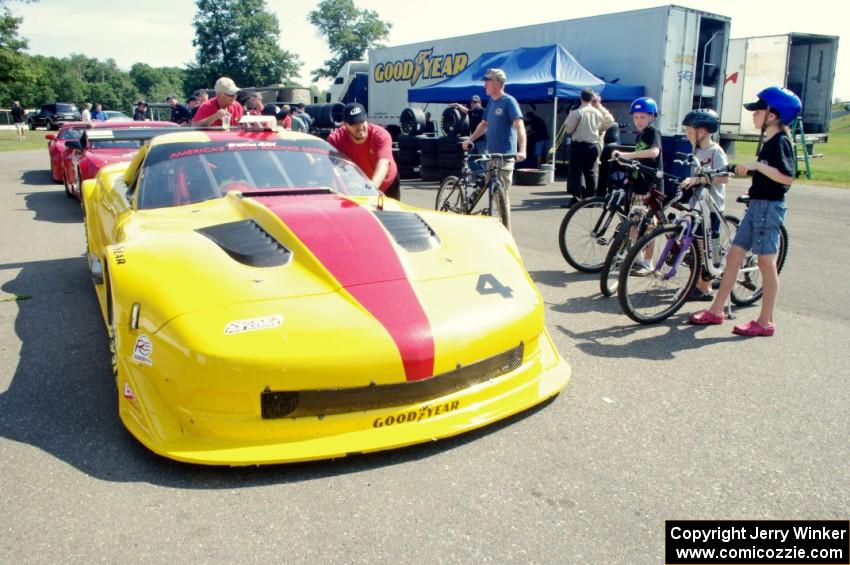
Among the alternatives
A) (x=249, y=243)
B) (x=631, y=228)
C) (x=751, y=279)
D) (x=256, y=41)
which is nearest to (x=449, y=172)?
(x=631, y=228)

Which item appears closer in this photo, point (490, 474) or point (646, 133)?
point (490, 474)

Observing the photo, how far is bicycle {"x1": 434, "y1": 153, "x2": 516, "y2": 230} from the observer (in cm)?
740

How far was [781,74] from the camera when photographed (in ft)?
61.2

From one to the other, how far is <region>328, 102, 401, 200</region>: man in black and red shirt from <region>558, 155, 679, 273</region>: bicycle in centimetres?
171

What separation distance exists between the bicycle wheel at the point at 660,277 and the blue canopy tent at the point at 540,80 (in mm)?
10272

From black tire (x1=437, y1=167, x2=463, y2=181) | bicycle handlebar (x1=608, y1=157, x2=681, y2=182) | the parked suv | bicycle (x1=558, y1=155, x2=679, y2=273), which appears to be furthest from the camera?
the parked suv

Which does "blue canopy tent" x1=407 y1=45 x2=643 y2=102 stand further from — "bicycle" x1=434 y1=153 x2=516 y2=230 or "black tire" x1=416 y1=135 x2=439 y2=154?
"bicycle" x1=434 y1=153 x2=516 y2=230

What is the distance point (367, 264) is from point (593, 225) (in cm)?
382

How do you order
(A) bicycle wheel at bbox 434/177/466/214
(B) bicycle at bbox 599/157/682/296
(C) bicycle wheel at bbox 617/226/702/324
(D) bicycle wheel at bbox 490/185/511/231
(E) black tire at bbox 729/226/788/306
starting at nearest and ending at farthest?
(C) bicycle wheel at bbox 617/226/702/324 < (B) bicycle at bbox 599/157/682/296 < (E) black tire at bbox 729/226/788/306 < (D) bicycle wheel at bbox 490/185/511/231 < (A) bicycle wheel at bbox 434/177/466/214

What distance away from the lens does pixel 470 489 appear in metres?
2.62

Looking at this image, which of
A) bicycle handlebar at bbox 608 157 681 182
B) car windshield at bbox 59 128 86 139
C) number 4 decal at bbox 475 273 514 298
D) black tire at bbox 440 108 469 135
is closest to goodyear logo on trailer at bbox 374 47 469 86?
black tire at bbox 440 108 469 135

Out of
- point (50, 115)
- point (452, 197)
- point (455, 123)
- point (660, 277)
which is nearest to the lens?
point (660, 277)

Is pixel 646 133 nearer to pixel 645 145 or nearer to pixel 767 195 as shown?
pixel 645 145

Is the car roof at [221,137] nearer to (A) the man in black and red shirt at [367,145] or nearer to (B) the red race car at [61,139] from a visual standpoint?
(A) the man in black and red shirt at [367,145]
